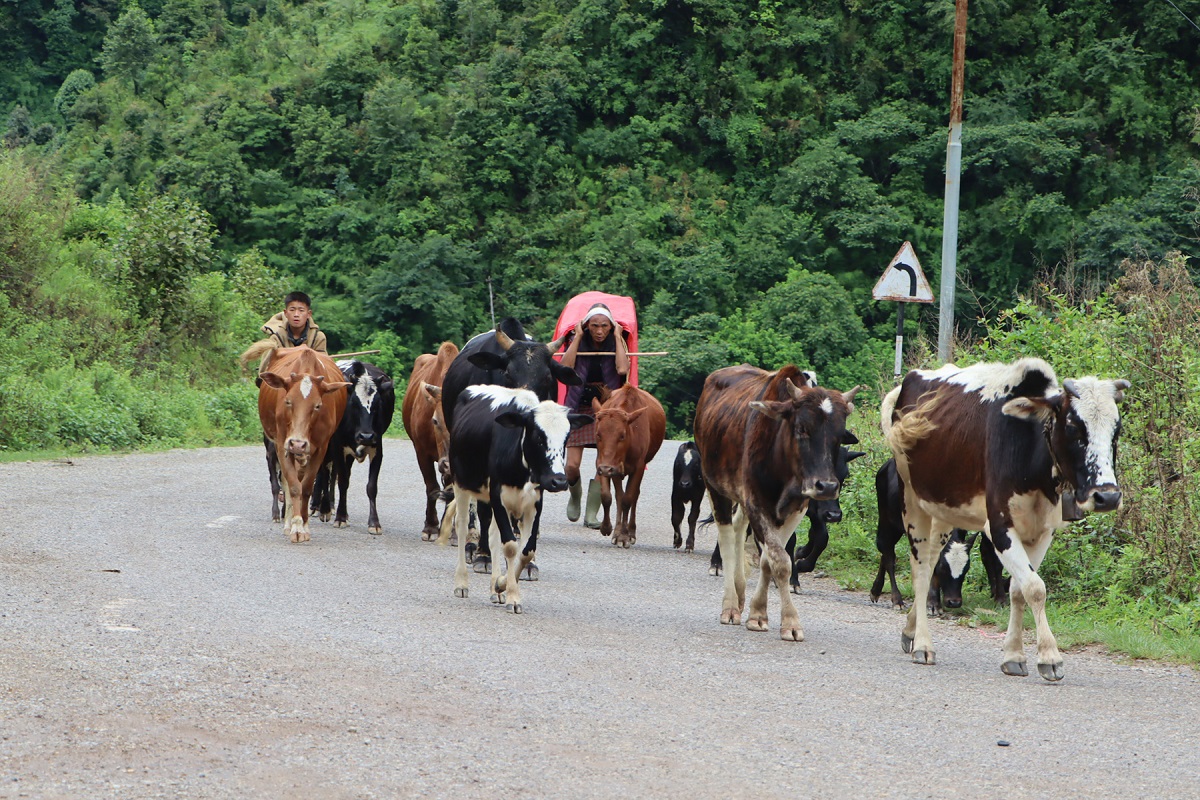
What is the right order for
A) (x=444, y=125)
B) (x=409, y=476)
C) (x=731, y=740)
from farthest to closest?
(x=444, y=125), (x=409, y=476), (x=731, y=740)

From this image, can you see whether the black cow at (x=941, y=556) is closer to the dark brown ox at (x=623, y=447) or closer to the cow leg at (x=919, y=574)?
the cow leg at (x=919, y=574)

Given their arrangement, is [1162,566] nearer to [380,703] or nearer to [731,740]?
[731,740]

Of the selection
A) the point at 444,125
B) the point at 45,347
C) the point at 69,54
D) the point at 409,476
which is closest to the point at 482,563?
the point at 409,476

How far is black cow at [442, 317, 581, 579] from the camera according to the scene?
12.7m

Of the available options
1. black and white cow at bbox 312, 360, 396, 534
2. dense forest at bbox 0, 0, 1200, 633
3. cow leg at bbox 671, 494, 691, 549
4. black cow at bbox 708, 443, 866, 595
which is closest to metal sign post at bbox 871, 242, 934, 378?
cow leg at bbox 671, 494, 691, 549

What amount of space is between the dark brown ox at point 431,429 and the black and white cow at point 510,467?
10.7 ft

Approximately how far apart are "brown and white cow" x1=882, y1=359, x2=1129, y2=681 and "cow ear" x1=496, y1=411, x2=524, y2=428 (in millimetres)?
2629

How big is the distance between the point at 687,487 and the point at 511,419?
531 cm

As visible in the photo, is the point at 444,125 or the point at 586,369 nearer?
the point at 586,369

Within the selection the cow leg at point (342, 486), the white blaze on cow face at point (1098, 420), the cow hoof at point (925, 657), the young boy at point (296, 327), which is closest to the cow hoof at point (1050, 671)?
the cow hoof at point (925, 657)

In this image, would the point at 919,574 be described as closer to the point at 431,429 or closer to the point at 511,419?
the point at 511,419

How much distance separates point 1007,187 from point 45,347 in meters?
31.3

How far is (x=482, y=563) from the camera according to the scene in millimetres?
11977

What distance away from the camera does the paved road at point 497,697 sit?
17.8 feet
